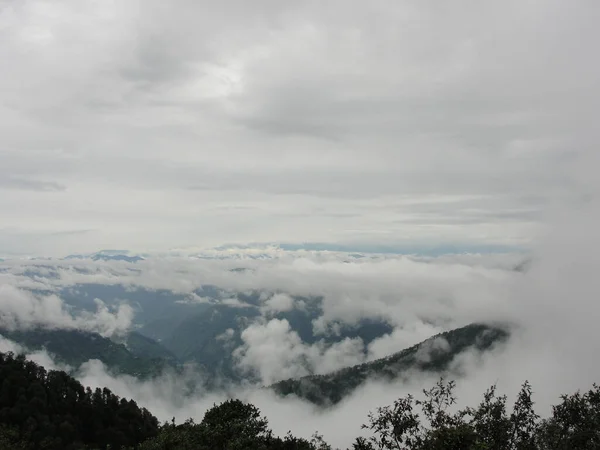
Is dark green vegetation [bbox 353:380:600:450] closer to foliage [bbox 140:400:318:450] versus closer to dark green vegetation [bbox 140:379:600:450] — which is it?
dark green vegetation [bbox 140:379:600:450]

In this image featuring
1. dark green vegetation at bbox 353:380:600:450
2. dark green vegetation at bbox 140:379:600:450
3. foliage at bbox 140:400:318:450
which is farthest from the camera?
foliage at bbox 140:400:318:450

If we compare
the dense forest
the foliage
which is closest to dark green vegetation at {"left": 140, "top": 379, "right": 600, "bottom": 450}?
the dense forest

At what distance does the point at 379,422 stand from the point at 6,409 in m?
187

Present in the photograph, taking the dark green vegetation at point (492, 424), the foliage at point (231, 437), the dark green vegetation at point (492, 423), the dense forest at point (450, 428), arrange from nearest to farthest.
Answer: the dense forest at point (450, 428) < the dark green vegetation at point (492, 423) < the dark green vegetation at point (492, 424) < the foliage at point (231, 437)

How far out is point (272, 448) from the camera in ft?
287

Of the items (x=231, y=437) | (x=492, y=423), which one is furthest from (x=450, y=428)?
(x=231, y=437)

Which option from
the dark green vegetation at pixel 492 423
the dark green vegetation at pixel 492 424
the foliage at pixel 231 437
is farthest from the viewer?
the foliage at pixel 231 437

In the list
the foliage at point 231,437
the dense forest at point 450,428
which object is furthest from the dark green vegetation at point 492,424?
the foliage at point 231,437

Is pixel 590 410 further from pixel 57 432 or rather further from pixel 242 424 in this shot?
pixel 57 432

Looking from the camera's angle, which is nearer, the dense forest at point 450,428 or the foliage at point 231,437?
the dense forest at point 450,428

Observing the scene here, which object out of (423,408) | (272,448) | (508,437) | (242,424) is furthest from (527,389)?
(272,448)

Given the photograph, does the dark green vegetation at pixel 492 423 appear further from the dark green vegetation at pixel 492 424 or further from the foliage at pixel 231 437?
the foliage at pixel 231 437

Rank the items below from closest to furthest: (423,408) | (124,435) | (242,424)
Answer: (423,408), (242,424), (124,435)

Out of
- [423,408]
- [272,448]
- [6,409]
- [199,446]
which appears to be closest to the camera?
[423,408]
